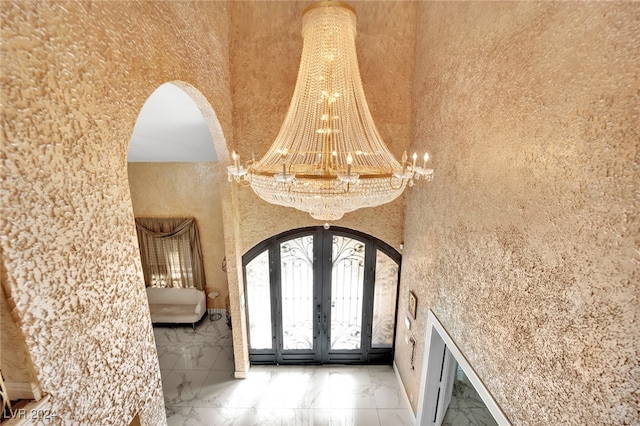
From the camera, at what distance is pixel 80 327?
3.83 feet

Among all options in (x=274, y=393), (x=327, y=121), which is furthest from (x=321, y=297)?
(x=327, y=121)

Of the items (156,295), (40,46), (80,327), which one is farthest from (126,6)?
(156,295)

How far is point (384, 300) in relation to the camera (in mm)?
4500

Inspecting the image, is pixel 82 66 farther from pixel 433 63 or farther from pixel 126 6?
pixel 433 63

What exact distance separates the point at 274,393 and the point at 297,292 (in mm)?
1526

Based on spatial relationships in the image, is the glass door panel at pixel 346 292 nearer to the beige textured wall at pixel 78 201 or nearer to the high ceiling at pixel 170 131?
the high ceiling at pixel 170 131

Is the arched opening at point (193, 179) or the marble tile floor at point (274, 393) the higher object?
the arched opening at point (193, 179)

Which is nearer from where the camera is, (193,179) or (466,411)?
(466,411)

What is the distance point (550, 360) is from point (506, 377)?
46 cm

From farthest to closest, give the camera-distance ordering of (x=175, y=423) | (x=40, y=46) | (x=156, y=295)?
(x=156, y=295), (x=175, y=423), (x=40, y=46)

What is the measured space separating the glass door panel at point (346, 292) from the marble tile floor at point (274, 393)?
52 cm

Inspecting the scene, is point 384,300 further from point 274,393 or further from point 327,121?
point 327,121

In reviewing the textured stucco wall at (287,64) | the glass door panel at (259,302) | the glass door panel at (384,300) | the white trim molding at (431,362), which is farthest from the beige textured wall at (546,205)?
the glass door panel at (259,302)

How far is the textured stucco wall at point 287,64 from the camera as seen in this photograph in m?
3.44
